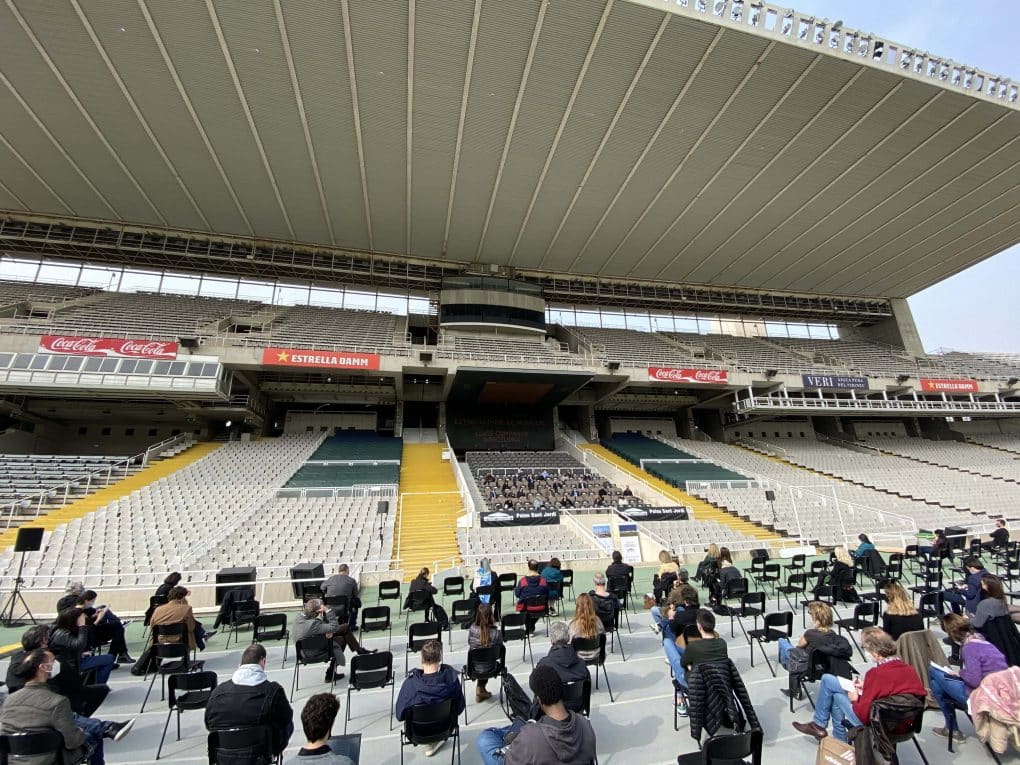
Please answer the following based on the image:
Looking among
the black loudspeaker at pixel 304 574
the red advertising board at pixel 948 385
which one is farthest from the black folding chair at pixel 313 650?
the red advertising board at pixel 948 385

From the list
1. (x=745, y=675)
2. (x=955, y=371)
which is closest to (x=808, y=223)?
(x=955, y=371)

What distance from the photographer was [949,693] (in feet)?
13.9

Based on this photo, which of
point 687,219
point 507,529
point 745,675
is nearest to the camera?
point 745,675

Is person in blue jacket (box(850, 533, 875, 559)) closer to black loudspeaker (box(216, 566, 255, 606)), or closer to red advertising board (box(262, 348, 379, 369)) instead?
black loudspeaker (box(216, 566, 255, 606))

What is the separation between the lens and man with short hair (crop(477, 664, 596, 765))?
2746mm

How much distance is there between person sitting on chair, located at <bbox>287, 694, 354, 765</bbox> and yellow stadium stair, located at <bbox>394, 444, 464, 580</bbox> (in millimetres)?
9140

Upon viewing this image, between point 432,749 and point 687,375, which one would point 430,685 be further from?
point 687,375

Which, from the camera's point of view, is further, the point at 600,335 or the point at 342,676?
the point at 600,335

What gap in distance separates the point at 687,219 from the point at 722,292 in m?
11.9

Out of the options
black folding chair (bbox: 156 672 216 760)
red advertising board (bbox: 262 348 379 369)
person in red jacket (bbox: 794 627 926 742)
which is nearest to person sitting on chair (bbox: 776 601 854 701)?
person in red jacket (bbox: 794 627 926 742)

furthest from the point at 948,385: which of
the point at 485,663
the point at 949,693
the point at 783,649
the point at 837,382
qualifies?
the point at 485,663

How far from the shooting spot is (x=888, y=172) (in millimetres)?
22000

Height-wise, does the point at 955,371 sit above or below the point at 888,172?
below

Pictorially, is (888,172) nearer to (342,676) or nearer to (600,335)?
(600,335)
